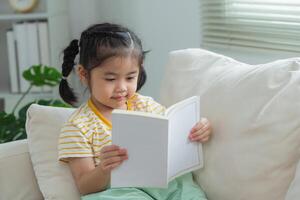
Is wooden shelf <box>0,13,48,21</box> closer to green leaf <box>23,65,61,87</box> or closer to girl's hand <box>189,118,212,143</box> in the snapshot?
green leaf <box>23,65,61,87</box>

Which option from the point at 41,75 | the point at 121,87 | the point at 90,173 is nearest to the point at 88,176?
the point at 90,173

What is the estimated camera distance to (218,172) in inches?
54.0

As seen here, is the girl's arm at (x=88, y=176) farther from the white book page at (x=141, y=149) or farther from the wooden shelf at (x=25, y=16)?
the wooden shelf at (x=25, y=16)

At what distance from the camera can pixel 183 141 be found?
Answer: 54.7 inches

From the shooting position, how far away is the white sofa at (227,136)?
126cm

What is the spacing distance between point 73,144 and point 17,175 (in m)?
0.27

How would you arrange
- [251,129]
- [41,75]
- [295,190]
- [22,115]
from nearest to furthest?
[295,190] → [251,129] → [22,115] → [41,75]

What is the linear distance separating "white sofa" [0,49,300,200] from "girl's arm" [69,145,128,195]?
94 mm

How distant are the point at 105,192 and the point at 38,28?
1578 mm

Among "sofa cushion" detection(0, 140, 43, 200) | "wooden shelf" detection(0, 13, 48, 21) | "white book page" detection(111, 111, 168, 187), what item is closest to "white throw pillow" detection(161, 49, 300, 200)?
"white book page" detection(111, 111, 168, 187)

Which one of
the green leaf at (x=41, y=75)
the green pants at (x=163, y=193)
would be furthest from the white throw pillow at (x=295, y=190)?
the green leaf at (x=41, y=75)

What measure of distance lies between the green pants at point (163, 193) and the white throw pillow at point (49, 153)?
0.36ft

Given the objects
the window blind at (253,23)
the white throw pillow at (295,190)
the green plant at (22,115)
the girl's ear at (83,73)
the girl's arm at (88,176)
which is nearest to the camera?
the white throw pillow at (295,190)

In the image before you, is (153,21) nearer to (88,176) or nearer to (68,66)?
(68,66)
